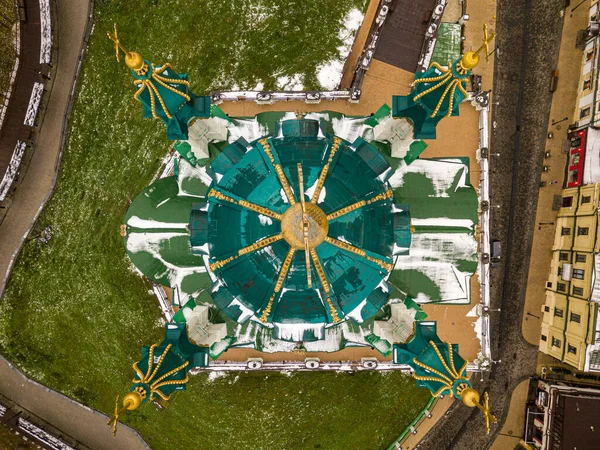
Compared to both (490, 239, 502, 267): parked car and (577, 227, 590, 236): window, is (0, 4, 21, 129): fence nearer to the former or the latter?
(490, 239, 502, 267): parked car

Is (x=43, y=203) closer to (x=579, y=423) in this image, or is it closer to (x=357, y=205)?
(x=357, y=205)

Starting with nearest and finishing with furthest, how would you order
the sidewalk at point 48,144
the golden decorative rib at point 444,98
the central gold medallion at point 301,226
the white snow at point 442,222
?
the central gold medallion at point 301,226, the golden decorative rib at point 444,98, the white snow at point 442,222, the sidewalk at point 48,144

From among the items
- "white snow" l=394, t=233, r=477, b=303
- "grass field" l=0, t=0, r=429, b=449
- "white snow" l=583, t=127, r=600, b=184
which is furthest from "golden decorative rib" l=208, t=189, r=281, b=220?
"white snow" l=583, t=127, r=600, b=184

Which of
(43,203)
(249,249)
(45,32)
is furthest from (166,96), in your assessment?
(45,32)

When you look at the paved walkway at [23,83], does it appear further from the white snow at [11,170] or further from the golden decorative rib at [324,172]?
the golden decorative rib at [324,172]

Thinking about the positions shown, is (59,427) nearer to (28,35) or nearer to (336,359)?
(336,359)

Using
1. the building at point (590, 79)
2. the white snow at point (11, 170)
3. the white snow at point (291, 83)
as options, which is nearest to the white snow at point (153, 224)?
the white snow at point (291, 83)

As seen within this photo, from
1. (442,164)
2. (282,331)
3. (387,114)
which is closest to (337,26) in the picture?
(387,114)
